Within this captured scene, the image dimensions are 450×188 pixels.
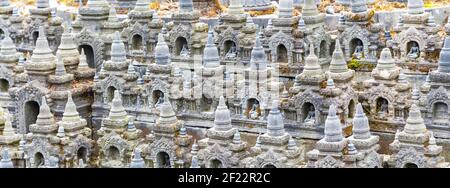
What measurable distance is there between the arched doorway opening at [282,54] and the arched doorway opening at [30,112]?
31.1ft

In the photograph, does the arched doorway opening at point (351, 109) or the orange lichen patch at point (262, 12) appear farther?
the orange lichen patch at point (262, 12)

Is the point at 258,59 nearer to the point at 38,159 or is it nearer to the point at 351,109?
the point at 351,109

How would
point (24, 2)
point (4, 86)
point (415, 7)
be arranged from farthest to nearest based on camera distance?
1. point (24, 2)
2. point (4, 86)
3. point (415, 7)

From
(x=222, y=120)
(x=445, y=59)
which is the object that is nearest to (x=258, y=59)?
(x=222, y=120)

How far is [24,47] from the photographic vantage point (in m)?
64.6

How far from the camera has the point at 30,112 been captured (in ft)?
183

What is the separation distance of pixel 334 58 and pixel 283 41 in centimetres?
564

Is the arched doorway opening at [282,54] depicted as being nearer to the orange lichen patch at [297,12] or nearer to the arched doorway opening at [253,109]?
the orange lichen patch at [297,12]

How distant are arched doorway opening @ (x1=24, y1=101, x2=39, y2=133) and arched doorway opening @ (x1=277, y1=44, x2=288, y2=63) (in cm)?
947

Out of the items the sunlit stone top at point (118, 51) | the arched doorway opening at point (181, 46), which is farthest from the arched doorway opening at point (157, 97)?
the arched doorway opening at point (181, 46)

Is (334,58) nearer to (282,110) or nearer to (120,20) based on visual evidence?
(282,110)

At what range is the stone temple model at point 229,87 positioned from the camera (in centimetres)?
4572

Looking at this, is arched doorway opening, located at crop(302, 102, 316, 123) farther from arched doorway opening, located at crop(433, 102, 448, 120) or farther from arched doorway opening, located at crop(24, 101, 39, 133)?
arched doorway opening, located at crop(24, 101, 39, 133)

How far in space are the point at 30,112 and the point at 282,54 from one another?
32.7ft
